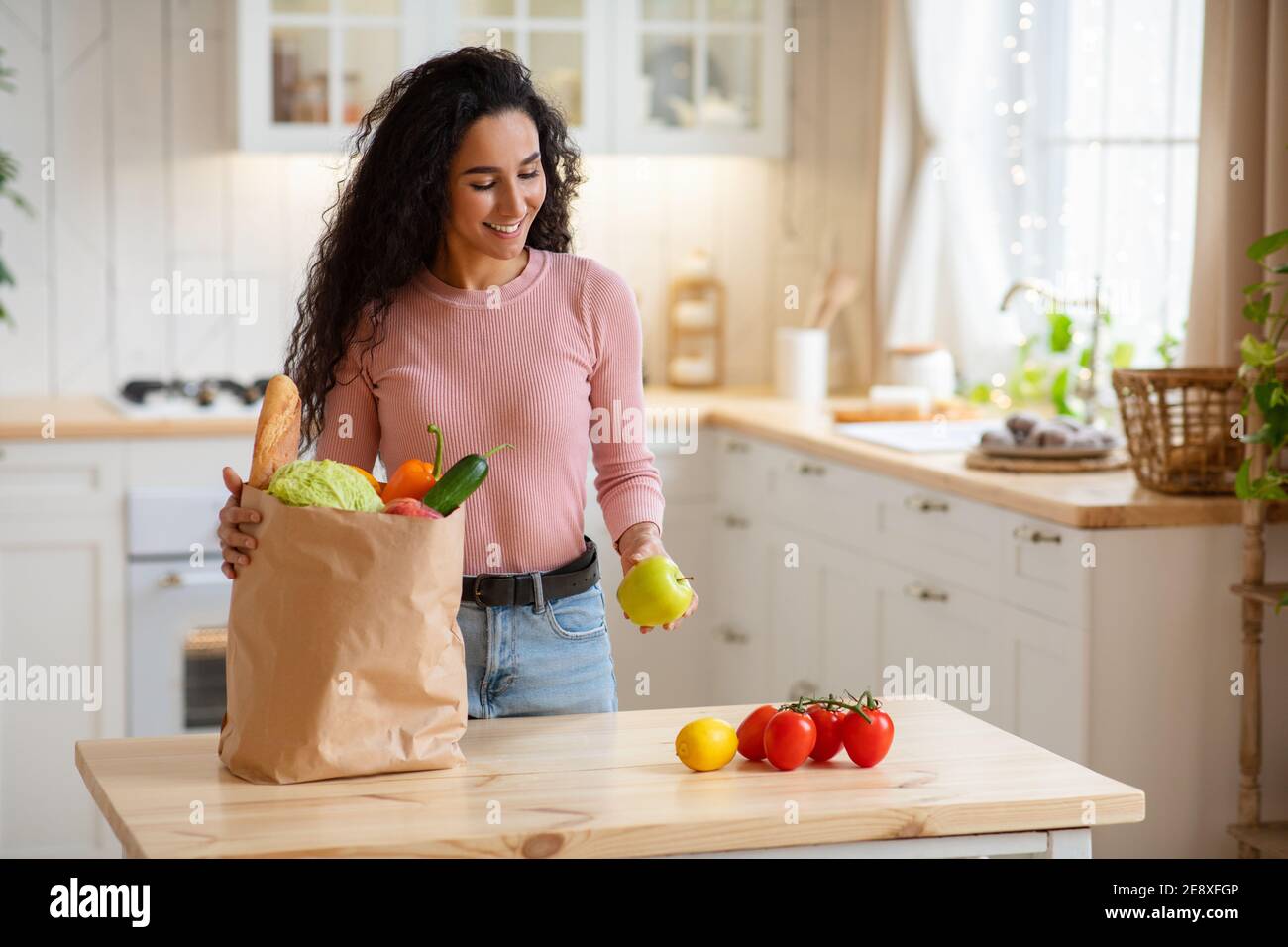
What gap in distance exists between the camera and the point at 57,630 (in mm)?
3371

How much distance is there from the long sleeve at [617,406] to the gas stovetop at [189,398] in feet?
5.90

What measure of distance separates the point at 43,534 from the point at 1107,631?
6.96 ft

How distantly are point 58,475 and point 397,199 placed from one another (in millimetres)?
1917

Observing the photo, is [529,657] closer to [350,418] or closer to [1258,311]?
[350,418]

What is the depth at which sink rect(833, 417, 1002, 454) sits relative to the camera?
10.2ft

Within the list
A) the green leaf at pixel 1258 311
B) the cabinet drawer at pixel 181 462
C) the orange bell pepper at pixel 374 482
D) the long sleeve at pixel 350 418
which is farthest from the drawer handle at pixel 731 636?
the orange bell pepper at pixel 374 482

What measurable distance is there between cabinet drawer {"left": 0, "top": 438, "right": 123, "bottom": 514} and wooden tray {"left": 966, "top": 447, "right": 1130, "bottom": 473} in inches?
68.7

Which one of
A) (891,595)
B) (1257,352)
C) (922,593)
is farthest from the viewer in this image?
(891,595)

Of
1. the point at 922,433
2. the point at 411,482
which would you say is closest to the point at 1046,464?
the point at 922,433

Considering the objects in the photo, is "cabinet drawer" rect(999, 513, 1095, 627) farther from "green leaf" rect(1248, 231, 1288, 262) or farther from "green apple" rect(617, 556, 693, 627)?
"green apple" rect(617, 556, 693, 627)

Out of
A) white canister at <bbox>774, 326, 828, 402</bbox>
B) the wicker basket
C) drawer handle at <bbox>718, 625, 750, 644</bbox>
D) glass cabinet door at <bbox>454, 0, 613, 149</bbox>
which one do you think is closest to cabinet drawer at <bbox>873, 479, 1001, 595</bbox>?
the wicker basket

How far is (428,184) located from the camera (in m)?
1.73
